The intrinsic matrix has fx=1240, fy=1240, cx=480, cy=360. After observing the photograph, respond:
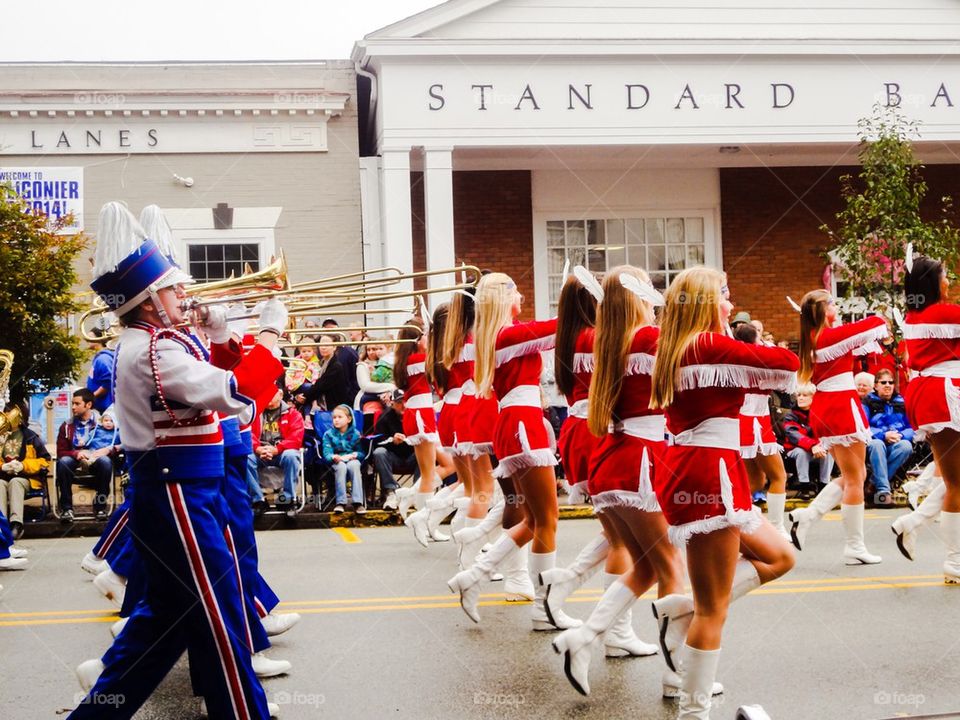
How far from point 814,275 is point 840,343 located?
11.4 meters

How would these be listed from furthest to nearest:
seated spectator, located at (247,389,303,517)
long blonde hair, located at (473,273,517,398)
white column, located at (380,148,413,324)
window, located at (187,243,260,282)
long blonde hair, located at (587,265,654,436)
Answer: window, located at (187,243,260,282)
white column, located at (380,148,413,324)
seated spectator, located at (247,389,303,517)
long blonde hair, located at (473,273,517,398)
long blonde hair, located at (587,265,654,436)

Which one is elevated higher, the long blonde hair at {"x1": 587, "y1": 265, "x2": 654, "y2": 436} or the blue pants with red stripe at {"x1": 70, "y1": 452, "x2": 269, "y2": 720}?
the long blonde hair at {"x1": 587, "y1": 265, "x2": 654, "y2": 436}

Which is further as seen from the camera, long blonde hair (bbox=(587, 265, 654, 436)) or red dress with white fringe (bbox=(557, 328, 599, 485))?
red dress with white fringe (bbox=(557, 328, 599, 485))

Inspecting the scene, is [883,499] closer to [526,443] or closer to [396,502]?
[396,502]

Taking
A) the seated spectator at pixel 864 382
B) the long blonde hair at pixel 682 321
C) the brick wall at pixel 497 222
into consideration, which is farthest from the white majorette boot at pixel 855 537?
the brick wall at pixel 497 222

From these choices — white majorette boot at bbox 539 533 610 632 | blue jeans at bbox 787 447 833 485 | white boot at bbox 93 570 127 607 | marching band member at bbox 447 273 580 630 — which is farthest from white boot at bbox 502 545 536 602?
blue jeans at bbox 787 447 833 485

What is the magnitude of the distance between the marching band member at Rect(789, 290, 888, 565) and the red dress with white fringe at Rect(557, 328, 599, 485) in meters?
3.10

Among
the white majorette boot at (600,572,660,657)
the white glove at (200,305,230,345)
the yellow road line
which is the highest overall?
the white glove at (200,305,230,345)

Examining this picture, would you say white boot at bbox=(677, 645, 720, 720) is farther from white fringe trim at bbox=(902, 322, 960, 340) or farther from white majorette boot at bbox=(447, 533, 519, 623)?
white fringe trim at bbox=(902, 322, 960, 340)

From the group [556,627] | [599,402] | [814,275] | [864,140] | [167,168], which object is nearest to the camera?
[599,402]

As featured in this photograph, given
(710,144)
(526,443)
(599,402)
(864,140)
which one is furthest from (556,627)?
(710,144)

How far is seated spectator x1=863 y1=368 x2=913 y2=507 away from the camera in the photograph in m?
13.1

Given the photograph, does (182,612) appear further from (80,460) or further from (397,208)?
(397,208)

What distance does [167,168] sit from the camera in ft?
58.5
